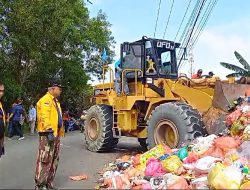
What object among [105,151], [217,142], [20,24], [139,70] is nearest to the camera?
[217,142]

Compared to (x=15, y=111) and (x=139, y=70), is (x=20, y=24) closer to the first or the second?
(x=15, y=111)

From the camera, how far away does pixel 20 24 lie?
2212 centimetres

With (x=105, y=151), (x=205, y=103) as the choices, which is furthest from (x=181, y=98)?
(x=105, y=151)

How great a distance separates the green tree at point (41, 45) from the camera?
22.2 meters

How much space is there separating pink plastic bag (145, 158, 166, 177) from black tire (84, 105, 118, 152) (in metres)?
4.40

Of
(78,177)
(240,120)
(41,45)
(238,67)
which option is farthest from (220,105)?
(41,45)

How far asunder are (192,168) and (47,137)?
2333 mm

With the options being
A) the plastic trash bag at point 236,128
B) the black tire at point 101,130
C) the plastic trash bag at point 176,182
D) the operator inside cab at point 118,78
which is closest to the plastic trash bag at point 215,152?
the plastic trash bag at point 236,128

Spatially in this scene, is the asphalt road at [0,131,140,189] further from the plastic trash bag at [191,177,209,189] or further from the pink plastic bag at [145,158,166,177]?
the plastic trash bag at [191,177,209,189]

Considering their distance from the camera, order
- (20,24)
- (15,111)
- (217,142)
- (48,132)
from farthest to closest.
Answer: (20,24), (15,111), (217,142), (48,132)

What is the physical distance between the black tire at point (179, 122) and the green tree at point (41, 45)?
11.5 m

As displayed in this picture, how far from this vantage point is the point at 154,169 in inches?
286

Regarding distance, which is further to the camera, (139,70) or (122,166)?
(139,70)

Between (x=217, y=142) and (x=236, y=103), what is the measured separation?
1.61 meters
